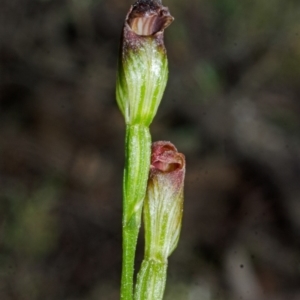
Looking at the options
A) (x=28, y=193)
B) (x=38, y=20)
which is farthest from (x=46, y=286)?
(x=38, y=20)

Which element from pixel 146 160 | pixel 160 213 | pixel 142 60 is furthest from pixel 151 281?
pixel 142 60

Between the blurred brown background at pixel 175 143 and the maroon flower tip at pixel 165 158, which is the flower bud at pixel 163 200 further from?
the blurred brown background at pixel 175 143

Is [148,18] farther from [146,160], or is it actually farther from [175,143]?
[175,143]

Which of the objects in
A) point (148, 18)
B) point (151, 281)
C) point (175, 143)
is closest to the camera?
point (148, 18)

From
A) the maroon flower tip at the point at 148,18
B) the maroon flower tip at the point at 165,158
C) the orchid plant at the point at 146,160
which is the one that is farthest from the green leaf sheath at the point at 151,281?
the maroon flower tip at the point at 148,18

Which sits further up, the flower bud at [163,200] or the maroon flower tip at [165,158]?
the maroon flower tip at [165,158]

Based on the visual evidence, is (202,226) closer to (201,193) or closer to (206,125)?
(201,193)
